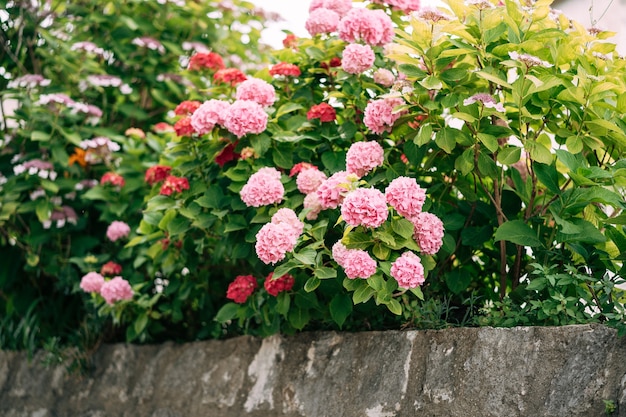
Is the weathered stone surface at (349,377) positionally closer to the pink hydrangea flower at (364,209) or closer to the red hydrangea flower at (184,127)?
the pink hydrangea flower at (364,209)

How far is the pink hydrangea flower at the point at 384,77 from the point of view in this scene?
3.02 meters

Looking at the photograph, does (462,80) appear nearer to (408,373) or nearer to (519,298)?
(519,298)

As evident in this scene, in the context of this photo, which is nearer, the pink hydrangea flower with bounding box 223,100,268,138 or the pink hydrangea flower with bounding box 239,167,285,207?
the pink hydrangea flower with bounding box 239,167,285,207

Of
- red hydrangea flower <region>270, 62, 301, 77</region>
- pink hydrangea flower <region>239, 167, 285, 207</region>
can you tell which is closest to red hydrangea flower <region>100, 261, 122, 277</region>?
pink hydrangea flower <region>239, 167, 285, 207</region>

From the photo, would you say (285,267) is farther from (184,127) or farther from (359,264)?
(184,127)

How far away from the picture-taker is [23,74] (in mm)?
4648

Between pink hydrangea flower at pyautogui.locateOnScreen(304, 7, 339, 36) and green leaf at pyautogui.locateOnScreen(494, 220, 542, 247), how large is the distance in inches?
46.6

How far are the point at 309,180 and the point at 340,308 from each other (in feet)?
1.61

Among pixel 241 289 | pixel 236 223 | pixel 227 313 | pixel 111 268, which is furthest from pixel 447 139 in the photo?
pixel 111 268

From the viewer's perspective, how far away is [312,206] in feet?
9.16

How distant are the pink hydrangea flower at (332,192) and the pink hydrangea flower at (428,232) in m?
0.27

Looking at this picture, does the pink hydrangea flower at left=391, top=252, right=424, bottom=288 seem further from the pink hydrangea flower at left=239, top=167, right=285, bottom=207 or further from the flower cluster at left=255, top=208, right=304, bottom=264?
the pink hydrangea flower at left=239, top=167, right=285, bottom=207

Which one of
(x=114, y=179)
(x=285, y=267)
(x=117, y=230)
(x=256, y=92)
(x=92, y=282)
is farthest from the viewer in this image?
(x=114, y=179)

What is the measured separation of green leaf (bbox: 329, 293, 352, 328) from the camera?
2807mm
